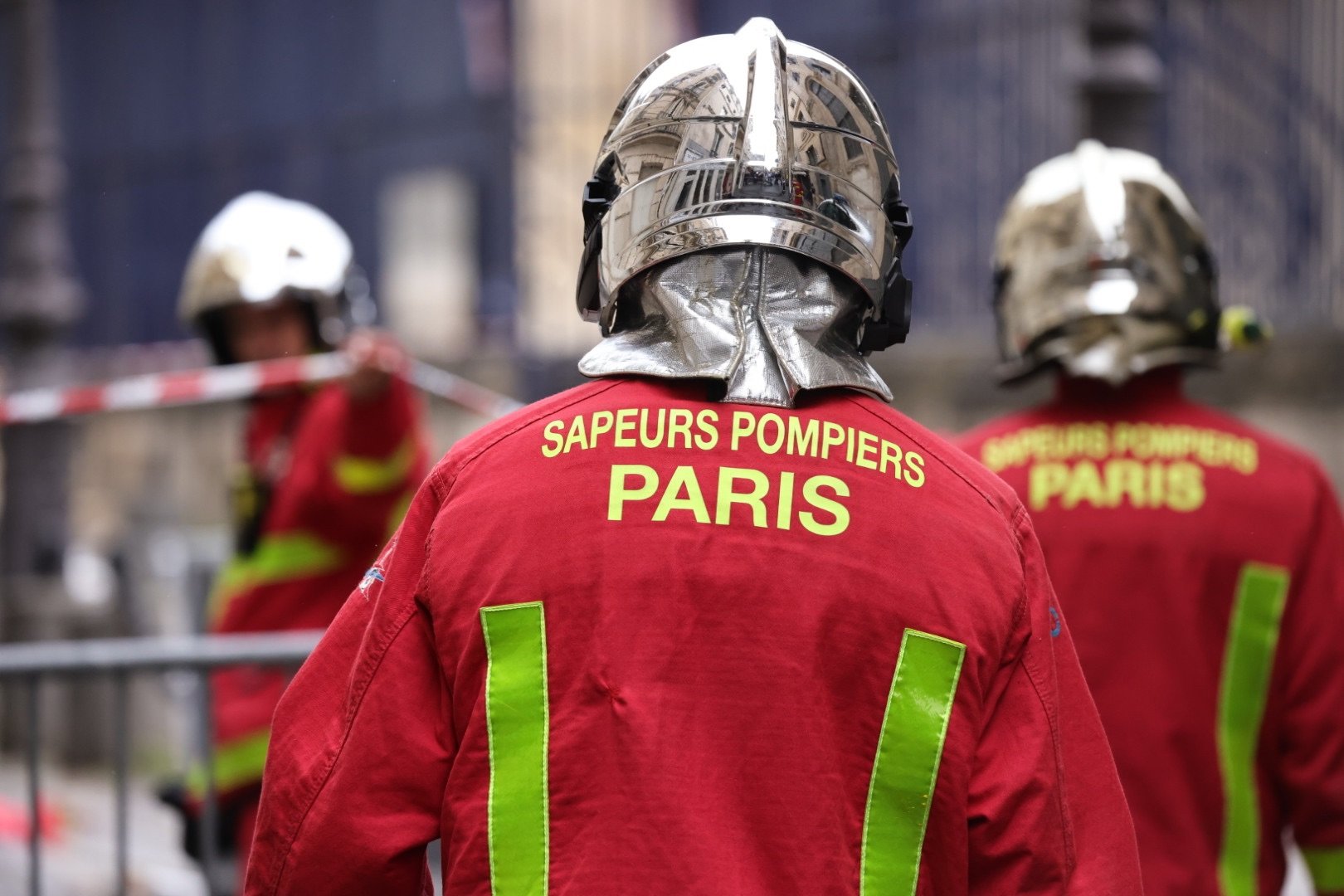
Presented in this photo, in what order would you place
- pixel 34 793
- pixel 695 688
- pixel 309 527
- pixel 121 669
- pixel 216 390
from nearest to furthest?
1. pixel 695 688
2. pixel 34 793
3. pixel 121 669
4. pixel 309 527
5. pixel 216 390

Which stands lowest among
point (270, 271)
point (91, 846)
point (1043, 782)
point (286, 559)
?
point (91, 846)

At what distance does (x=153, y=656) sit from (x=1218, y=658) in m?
2.51

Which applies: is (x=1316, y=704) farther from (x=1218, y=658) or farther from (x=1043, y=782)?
(x=1043, y=782)

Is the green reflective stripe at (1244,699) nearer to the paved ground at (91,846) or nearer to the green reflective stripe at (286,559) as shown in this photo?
the green reflective stripe at (286,559)

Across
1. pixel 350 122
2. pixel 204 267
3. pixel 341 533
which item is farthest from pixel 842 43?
pixel 341 533

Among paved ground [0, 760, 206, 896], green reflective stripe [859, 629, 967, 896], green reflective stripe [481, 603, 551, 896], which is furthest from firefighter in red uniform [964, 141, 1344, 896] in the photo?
paved ground [0, 760, 206, 896]

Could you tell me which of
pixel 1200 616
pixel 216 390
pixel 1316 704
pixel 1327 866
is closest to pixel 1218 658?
pixel 1200 616

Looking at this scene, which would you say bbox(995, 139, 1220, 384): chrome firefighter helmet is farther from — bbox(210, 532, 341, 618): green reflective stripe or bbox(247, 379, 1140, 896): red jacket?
bbox(210, 532, 341, 618): green reflective stripe

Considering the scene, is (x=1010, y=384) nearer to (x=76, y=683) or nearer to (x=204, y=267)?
(x=204, y=267)

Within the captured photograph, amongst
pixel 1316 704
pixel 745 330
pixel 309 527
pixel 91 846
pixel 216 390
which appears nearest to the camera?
pixel 745 330

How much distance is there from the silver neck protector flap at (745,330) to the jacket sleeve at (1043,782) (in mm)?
325

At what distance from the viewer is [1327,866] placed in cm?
323

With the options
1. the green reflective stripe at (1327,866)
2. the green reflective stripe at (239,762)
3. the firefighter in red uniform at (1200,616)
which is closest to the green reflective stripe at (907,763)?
the firefighter in red uniform at (1200,616)

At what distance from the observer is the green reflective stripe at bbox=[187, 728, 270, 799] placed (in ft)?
14.6
